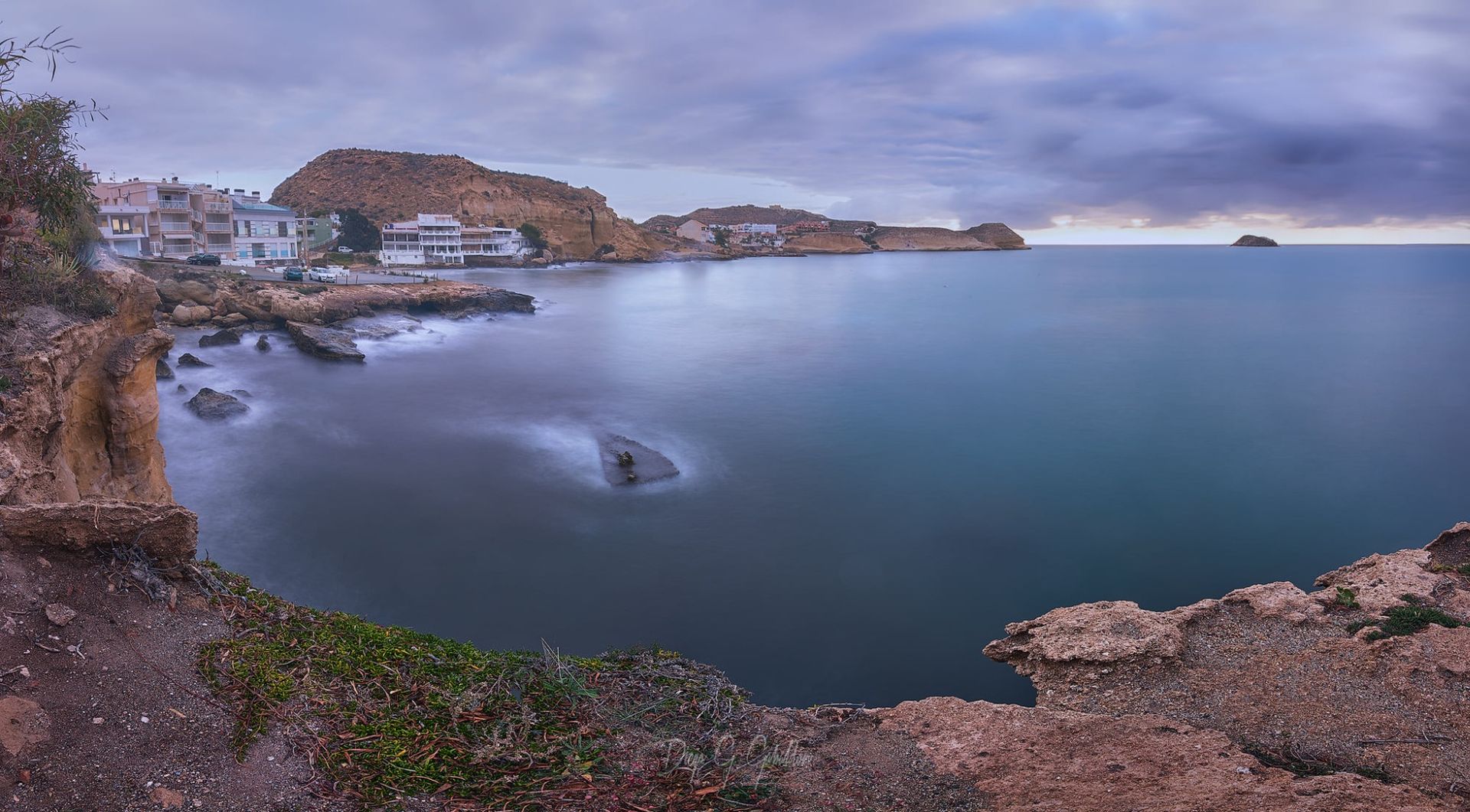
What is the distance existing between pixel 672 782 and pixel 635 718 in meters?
1.05

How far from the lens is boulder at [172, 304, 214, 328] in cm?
3759

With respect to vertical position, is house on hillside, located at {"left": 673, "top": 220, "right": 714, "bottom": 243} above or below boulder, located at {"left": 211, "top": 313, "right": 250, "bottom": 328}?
above

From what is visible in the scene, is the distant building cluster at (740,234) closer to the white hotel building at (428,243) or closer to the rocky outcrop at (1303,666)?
the white hotel building at (428,243)

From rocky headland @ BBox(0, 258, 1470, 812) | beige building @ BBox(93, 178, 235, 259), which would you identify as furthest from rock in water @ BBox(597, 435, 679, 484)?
beige building @ BBox(93, 178, 235, 259)

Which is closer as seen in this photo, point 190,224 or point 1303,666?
point 1303,666

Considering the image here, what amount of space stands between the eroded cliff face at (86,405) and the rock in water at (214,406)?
1469cm

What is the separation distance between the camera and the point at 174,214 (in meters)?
51.3

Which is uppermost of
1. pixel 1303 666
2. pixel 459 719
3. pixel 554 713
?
pixel 459 719

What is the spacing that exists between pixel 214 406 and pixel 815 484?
1915 centimetres

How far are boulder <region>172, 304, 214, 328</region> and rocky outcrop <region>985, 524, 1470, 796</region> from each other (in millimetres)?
41412

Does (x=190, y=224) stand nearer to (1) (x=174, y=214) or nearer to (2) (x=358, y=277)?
(1) (x=174, y=214)

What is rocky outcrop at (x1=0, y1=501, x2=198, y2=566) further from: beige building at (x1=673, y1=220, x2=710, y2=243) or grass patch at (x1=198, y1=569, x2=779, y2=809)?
beige building at (x1=673, y1=220, x2=710, y2=243)

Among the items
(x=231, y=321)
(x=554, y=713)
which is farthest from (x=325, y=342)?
(x=554, y=713)

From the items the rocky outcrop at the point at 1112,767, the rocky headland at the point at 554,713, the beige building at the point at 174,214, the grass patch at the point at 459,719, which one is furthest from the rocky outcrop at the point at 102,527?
the beige building at the point at 174,214
